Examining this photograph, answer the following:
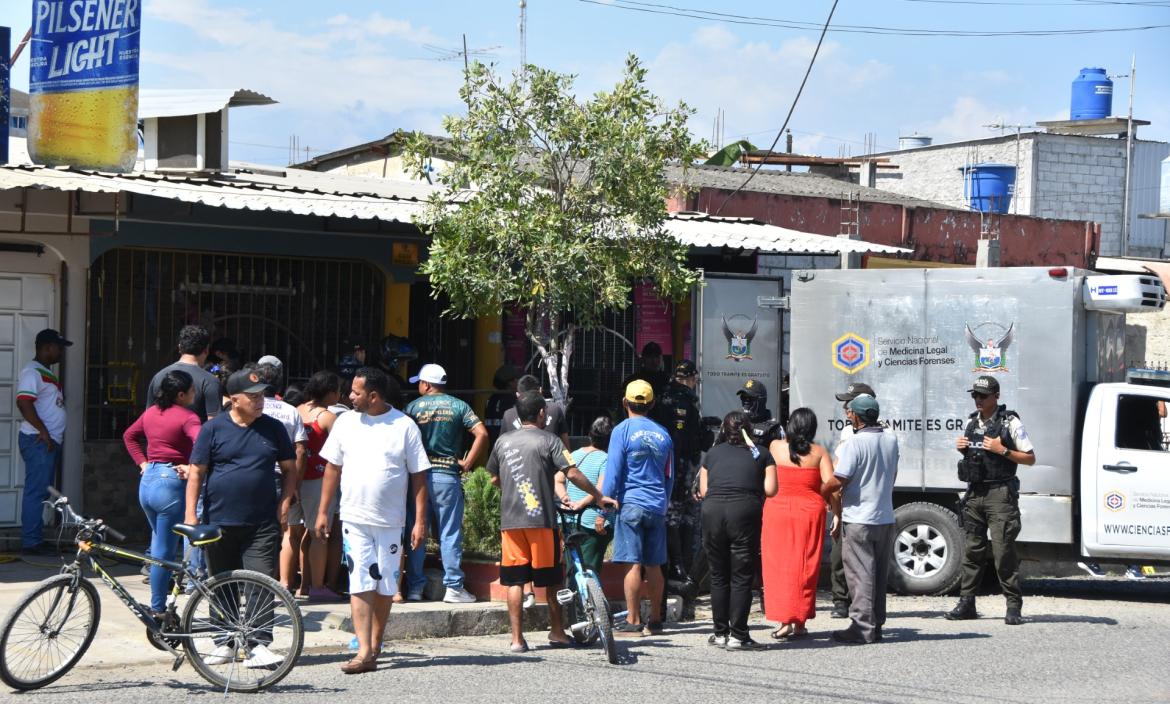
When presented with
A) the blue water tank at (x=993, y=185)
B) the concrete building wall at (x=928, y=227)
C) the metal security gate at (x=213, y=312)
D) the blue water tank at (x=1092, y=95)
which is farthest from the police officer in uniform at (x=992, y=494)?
the blue water tank at (x=1092, y=95)

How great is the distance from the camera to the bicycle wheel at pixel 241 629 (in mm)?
7445

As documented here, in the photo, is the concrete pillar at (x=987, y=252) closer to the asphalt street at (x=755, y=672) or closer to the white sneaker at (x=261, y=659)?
the asphalt street at (x=755, y=672)

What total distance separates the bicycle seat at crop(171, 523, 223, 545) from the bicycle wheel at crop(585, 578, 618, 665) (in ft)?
7.53

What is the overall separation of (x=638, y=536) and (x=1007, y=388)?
431 cm

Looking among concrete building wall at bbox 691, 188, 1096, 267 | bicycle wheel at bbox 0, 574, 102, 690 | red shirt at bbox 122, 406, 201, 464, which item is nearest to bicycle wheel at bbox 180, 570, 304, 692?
bicycle wheel at bbox 0, 574, 102, 690

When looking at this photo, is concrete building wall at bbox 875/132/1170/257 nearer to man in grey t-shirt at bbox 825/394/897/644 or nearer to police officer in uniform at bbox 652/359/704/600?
police officer in uniform at bbox 652/359/704/600

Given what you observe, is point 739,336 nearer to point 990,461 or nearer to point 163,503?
point 990,461

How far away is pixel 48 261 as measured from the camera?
1248 centimetres

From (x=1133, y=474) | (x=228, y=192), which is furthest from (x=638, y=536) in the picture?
(x=228, y=192)

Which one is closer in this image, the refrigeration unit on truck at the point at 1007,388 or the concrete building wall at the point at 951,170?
the refrigeration unit on truck at the point at 1007,388

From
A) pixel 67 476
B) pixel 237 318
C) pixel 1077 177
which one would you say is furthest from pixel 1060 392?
pixel 1077 177

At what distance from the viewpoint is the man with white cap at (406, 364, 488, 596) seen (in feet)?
32.3

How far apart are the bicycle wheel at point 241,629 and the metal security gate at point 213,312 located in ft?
19.2

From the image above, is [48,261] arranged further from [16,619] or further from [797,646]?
[797,646]
